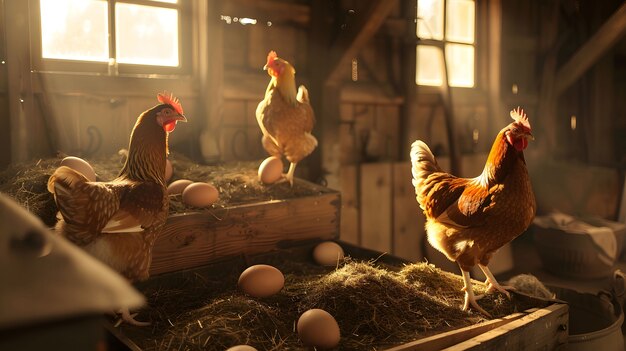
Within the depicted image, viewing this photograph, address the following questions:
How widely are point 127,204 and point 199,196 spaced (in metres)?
0.54

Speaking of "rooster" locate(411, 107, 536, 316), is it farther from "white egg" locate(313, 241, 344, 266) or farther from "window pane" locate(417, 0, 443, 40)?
"window pane" locate(417, 0, 443, 40)

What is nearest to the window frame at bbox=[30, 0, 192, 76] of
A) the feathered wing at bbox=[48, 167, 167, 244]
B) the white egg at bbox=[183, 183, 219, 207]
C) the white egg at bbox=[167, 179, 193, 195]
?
the white egg at bbox=[167, 179, 193, 195]

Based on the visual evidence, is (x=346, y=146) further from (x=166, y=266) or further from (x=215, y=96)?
(x=166, y=266)

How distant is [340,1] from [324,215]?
61.7 inches

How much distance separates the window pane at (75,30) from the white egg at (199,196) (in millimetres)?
1018

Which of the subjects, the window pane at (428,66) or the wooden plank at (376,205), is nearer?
the wooden plank at (376,205)

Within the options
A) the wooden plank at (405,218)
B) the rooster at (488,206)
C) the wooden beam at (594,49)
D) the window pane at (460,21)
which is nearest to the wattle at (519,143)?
the rooster at (488,206)

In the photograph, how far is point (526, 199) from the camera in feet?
5.62

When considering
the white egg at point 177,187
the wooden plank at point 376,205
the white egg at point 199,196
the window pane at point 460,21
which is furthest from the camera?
the window pane at point 460,21

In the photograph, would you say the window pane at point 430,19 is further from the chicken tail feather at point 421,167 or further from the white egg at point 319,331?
the white egg at point 319,331

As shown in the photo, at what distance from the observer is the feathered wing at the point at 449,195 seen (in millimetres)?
1730

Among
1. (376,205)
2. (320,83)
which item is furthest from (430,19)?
(376,205)

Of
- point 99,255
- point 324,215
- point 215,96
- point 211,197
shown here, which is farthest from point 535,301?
point 215,96

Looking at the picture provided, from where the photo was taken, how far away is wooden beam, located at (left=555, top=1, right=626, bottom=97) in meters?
3.91
